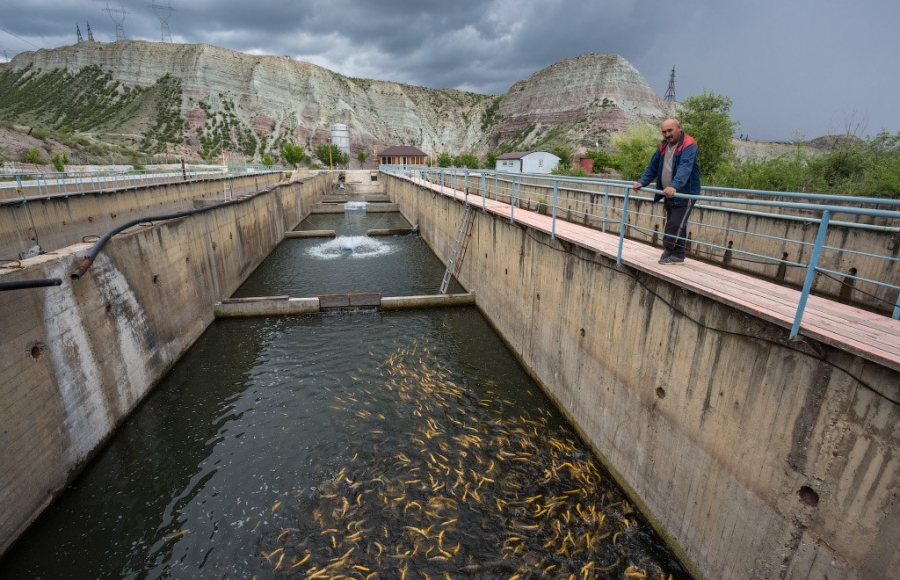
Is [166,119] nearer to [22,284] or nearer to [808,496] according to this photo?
[22,284]

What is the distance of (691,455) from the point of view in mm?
6023

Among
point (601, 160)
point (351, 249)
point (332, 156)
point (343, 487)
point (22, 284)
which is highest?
point (332, 156)

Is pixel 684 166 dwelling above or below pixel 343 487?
above

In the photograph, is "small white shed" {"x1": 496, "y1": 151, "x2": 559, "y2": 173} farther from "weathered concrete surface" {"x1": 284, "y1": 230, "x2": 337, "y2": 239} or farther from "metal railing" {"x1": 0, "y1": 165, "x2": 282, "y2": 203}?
"metal railing" {"x1": 0, "y1": 165, "x2": 282, "y2": 203}

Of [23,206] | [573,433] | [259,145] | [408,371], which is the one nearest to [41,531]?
[408,371]

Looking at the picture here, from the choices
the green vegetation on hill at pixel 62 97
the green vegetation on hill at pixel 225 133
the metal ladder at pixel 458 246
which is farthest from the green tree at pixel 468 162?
the metal ladder at pixel 458 246

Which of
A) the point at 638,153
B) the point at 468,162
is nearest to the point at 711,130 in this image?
the point at 638,153

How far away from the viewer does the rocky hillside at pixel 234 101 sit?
3693 inches

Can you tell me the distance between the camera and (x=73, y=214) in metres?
19.5

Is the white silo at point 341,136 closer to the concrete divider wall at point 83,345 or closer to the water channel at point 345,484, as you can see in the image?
the concrete divider wall at point 83,345

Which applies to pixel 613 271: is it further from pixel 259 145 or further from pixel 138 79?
pixel 138 79

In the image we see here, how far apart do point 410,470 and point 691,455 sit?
5.12 m

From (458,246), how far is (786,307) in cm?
1555

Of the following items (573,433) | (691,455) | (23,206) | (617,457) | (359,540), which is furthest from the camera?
(23,206)
